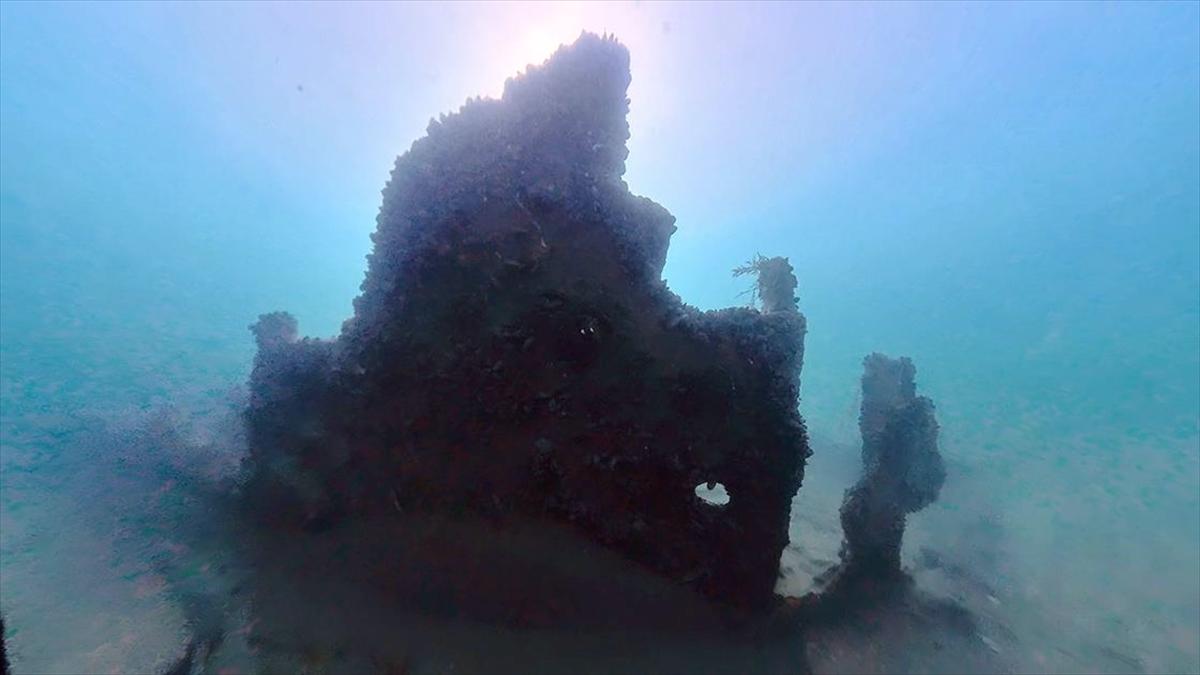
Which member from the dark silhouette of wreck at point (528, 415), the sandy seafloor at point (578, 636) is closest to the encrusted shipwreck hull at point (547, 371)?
the dark silhouette of wreck at point (528, 415)

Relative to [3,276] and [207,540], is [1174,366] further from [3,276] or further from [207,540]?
[3,276]

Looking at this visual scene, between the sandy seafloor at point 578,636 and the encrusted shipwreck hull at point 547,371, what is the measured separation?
4.57ft

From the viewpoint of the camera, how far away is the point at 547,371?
5.23 m

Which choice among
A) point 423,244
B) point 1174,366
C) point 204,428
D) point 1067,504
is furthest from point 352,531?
point 1174,366

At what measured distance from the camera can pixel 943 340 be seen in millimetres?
78938

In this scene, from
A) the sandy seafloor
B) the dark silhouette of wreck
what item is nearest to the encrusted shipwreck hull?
the dark silhouette of wreck

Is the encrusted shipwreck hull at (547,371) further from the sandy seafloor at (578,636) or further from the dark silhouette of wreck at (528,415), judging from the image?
the sandy seafloor at (578,636)

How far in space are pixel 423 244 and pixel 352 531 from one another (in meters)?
3.43

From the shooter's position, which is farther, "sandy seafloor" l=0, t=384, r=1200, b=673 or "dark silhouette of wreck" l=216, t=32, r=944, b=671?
"sandy seafloor" l=0, t=384, r=1200, b=673

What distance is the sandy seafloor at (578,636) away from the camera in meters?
5.09

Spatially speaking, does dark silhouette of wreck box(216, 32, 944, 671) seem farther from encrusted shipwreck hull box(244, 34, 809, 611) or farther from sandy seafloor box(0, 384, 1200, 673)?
sandy seafloor box(0, 384, 1200, 673)

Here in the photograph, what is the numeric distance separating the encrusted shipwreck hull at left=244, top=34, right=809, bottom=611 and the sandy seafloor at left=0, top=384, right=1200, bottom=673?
139 cm

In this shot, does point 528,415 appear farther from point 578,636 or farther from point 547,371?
point 578,636

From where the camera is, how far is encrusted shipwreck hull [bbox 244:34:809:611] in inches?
189
